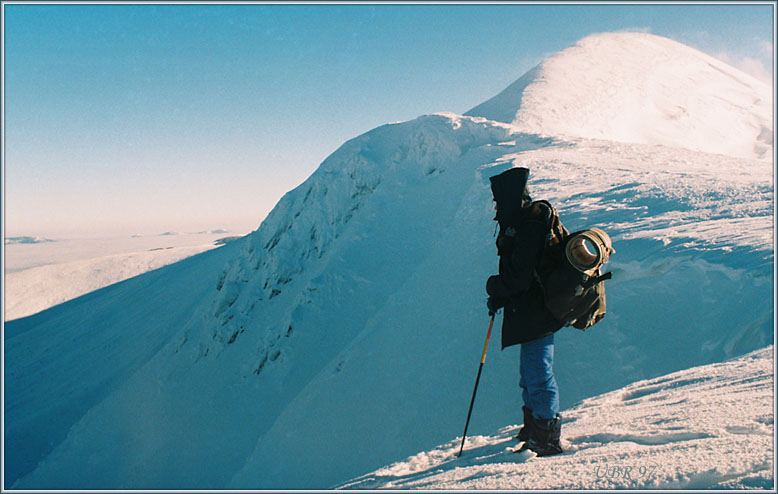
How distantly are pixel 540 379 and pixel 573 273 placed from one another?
92 cm

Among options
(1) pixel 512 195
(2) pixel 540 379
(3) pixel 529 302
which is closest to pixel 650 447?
(2) pixel 540 379

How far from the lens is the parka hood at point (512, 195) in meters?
3.23

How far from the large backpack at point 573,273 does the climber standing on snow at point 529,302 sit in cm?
9

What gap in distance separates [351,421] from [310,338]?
4634 mm

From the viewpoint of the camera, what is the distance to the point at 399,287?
35.1ft

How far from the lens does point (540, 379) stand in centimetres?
317

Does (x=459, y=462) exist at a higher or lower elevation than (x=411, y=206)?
lower

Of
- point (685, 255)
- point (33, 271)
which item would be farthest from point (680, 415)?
point (33, 271)

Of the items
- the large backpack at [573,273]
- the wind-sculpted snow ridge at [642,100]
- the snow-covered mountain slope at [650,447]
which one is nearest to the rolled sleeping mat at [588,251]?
the large backpack at [573,273]

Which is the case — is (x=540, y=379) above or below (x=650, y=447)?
above

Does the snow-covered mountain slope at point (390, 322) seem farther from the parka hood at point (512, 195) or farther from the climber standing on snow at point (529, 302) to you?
the parka hood at point (512, 195)

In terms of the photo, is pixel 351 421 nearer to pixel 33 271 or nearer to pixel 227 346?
pixel 227 346

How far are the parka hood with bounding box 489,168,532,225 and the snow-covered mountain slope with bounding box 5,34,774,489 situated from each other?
119 inches

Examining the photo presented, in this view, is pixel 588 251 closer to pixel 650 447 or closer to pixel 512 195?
pixel 512 195
